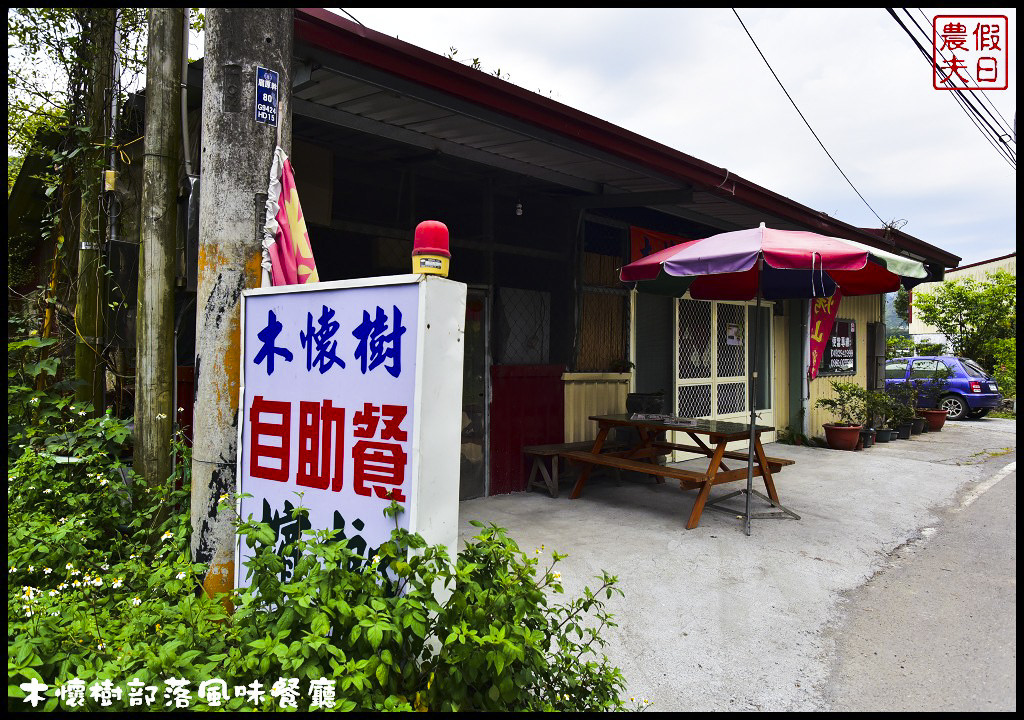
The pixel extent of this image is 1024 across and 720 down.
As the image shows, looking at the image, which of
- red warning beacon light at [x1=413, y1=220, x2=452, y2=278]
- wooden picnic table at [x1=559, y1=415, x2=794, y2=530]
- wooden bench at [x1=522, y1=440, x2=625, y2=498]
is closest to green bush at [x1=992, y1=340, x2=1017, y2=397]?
wooden picnic table at [x1=559, y1=415, x2=794, y2=530]

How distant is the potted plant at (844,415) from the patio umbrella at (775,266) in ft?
14.1

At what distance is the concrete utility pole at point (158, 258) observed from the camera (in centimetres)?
345

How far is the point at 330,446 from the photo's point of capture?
238 centimetres

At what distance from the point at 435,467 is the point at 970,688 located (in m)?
2.67

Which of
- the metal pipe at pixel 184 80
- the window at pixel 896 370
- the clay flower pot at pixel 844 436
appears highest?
the metal pipe at pixel 184 80

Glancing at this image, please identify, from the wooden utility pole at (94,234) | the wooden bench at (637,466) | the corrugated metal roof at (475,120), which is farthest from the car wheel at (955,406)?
the wooden utility pole at (94,234)

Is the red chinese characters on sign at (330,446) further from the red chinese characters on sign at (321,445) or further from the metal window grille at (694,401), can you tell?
the metal window grille at (694,401)

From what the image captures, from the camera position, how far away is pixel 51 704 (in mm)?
1816

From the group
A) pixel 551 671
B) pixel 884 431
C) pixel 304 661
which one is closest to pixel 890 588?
pixel 551 671

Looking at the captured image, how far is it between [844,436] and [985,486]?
99.1 inches

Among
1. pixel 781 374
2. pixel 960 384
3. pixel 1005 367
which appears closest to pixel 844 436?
pixel 781 374

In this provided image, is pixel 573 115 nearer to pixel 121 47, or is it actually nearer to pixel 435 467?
pixel 121 47

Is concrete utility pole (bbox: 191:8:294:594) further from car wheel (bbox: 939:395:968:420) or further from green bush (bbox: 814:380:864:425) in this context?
car wheel (bbox: 939:395:968:420)

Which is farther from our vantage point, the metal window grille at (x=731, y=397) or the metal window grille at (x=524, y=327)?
the metal window grille at (x=731, y=397)
